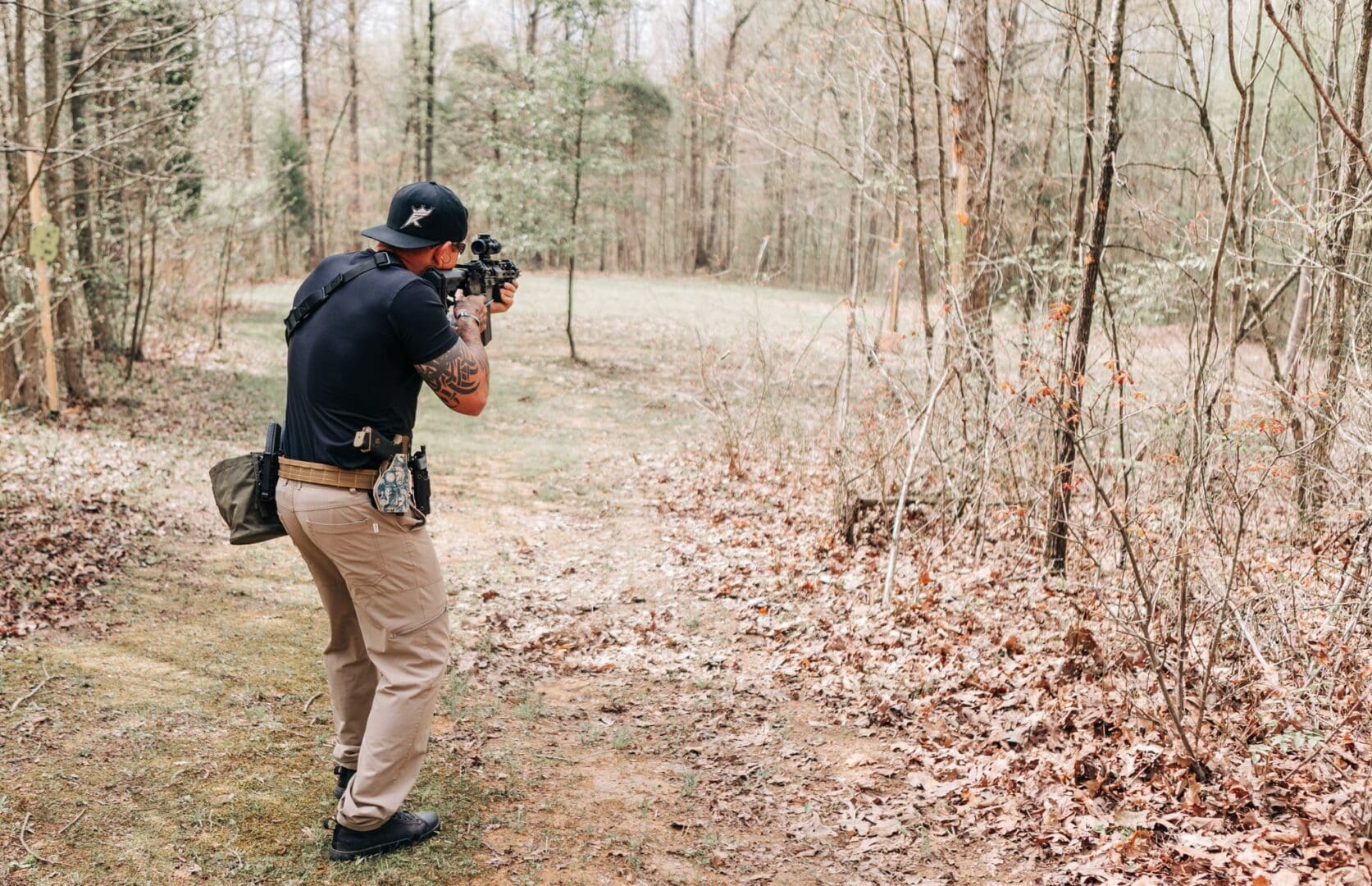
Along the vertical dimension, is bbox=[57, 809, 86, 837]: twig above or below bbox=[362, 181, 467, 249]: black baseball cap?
below

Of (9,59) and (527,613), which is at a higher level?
(9,59)

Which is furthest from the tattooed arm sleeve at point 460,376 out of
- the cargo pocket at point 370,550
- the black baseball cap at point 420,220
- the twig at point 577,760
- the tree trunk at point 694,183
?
the tree trunk at point 694,183

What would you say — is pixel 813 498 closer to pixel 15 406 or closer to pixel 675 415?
pixel 675 415

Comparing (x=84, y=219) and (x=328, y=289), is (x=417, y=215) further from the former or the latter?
(x=84, y=219)

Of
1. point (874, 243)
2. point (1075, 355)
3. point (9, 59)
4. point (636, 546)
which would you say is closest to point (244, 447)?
point (9, 59)

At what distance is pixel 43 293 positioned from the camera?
9656 millimetres

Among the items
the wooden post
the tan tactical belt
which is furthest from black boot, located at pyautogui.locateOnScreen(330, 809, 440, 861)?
the wooden post

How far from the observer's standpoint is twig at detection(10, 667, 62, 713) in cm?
447

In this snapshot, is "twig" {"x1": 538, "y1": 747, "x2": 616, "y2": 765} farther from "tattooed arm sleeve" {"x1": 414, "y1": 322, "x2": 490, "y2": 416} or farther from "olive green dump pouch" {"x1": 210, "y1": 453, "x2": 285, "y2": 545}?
"tattooed arm sleeve" {"x1": 414, "y1": 322, "x2": 490, "y2": 416}

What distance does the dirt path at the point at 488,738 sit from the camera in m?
3.66

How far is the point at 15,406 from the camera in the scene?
996 cm

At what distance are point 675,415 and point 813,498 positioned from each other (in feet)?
20.2

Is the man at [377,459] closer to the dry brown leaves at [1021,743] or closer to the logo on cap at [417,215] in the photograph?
the logo on cap at [417,215]

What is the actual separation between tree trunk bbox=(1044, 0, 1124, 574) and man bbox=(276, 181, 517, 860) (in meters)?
3.32
